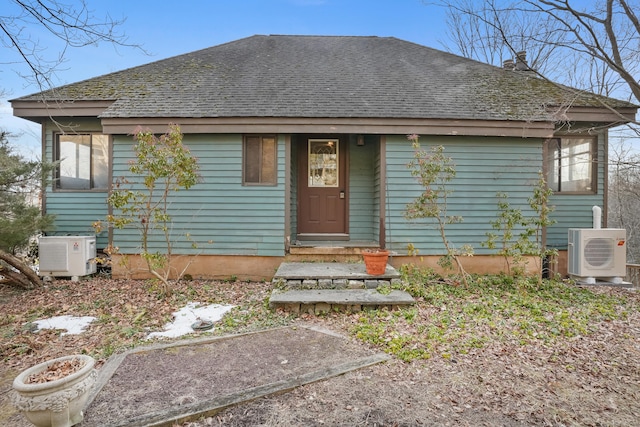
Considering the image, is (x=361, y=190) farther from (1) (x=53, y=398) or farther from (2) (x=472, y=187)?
(1) (x=53, y=398)

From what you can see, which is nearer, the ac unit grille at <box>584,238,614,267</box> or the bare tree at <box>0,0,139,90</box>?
the bare tree at <box>0,0,139,90</box>

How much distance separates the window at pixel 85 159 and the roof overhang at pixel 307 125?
1.43 meters

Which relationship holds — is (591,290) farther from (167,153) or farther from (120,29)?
(120,29)

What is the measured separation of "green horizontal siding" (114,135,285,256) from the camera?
6.36m

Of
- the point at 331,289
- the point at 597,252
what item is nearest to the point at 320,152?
the point at 331,289

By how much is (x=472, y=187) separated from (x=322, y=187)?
3104mm

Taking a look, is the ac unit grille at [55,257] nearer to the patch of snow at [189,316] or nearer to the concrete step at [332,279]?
the patch of snow at [189,316]

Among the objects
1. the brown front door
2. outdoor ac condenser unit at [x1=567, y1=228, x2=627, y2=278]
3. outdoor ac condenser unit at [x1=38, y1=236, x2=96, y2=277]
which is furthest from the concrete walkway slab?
outdoor ac condenser unit at [x1=567, y1=228, x2=627, y2=278]

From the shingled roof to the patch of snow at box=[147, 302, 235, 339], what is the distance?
11.3ft

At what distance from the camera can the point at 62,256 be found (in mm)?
6230

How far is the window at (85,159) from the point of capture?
717cm

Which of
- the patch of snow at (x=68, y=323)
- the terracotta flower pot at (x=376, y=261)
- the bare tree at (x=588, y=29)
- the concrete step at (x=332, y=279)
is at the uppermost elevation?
the bare tree at (x=588, y=29)

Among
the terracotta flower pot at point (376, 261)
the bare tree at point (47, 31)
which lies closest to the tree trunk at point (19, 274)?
the bare tree at point (47, 31)

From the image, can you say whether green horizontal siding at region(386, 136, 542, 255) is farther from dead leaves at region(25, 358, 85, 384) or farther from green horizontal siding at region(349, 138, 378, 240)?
dead leaves at region(25, 358, 85, 384)
